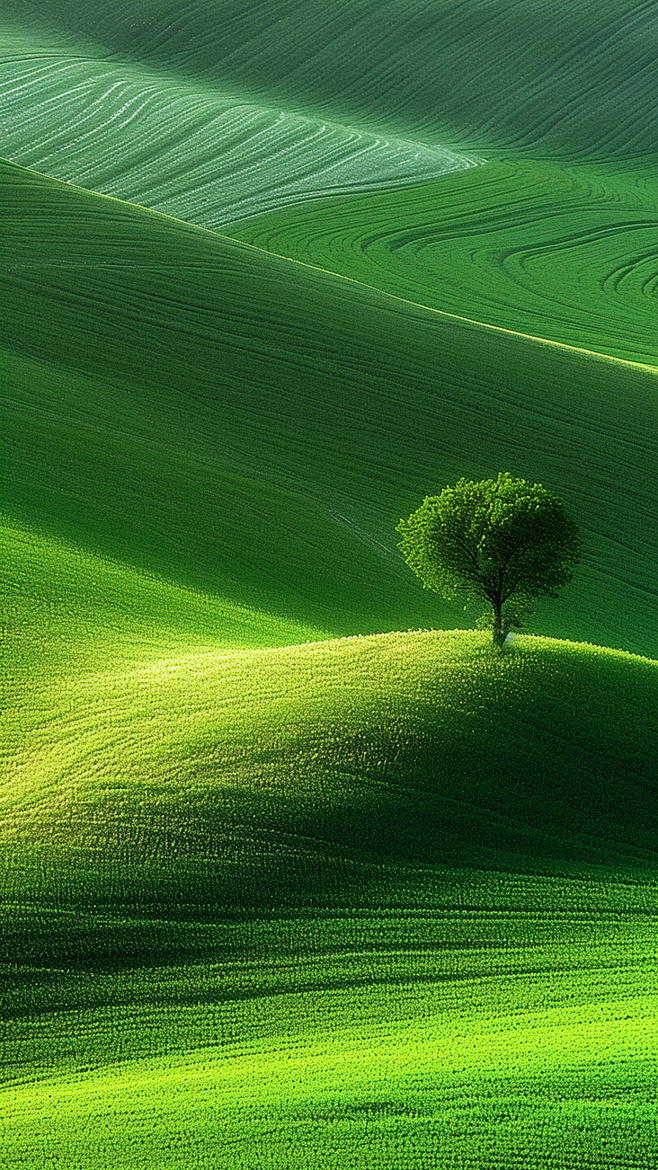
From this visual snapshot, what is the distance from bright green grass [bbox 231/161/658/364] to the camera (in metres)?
73.8

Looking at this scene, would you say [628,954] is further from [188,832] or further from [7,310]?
[7,310]

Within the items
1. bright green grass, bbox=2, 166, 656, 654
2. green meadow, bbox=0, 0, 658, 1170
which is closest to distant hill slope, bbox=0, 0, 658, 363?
green meadow, bbox=0, 0, 658, 1170

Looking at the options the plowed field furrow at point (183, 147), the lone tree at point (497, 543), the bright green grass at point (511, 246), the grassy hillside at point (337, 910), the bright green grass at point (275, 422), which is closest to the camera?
the grassy hillside at point (337, 910)

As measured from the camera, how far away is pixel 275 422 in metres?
50.3

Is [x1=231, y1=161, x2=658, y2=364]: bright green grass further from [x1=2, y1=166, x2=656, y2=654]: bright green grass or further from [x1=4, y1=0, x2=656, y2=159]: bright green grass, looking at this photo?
[x1=4, y1=0, x2=656, y2=159]: bright green grass

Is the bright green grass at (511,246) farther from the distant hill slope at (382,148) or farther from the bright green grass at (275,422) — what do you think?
the bright green grass at (275,422)

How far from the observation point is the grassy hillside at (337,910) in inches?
698

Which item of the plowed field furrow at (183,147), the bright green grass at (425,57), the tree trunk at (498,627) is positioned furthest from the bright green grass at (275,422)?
the bright green grass at (425,57)

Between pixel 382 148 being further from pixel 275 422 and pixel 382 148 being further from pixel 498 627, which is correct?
pixel 498 627

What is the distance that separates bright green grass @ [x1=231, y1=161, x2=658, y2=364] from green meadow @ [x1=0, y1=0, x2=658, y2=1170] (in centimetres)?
46

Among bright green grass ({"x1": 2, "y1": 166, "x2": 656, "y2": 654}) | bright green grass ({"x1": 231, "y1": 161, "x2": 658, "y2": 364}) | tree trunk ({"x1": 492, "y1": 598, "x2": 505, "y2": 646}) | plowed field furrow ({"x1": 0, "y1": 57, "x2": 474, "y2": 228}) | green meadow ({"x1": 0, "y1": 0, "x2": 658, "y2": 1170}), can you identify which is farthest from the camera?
plowed field furrow ({"x1": 0, "y1": 57, "x2": 474, "y2": 228})

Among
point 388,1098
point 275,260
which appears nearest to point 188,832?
point 388,1098

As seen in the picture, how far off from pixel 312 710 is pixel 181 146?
269ft

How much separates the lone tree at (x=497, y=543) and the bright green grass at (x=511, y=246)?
4323 centimetres
